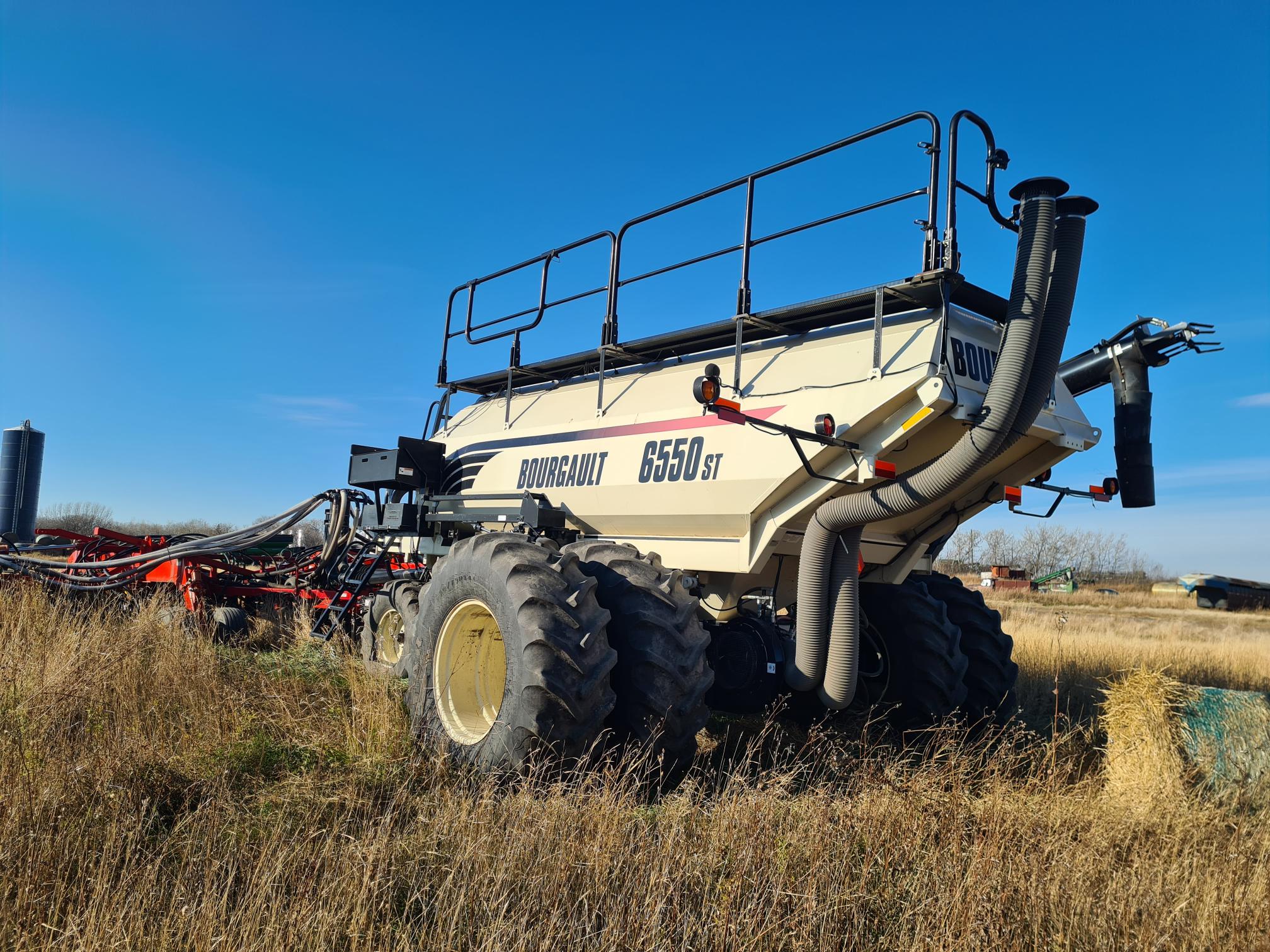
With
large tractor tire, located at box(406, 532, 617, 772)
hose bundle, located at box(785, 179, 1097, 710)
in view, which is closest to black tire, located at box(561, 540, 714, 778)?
large tractor tire, located at box(406, 532, 617, 772)

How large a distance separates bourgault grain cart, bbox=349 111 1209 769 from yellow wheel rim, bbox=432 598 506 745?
0.06ft

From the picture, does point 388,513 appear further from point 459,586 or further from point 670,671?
point 670,671

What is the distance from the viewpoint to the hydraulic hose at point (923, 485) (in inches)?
187

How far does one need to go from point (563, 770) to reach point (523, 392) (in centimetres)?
448

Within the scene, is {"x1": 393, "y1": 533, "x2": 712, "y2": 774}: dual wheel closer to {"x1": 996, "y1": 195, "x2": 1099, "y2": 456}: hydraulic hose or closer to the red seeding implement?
{"x1": 996, "y1": 195, "x2": 1099, "y2": 456}: hydraulic hose

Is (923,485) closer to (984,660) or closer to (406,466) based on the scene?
(984,660)

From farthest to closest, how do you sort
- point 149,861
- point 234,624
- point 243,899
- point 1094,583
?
point 1094,583 → point 234,624 → point 149,861 → point 243,899

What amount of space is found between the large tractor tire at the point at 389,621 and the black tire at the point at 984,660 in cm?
447

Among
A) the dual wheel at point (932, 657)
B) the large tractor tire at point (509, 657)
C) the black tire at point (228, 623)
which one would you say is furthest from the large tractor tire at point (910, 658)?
the black tire at point (228, 623)

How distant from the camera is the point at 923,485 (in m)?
5.01

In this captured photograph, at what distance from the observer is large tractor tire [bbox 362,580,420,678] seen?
25.2 feet

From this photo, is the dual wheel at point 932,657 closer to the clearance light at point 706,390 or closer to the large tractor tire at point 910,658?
the large tractor tire at point 910,658

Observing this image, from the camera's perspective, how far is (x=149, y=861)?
3230 millimetres

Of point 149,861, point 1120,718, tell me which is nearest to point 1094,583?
point 1120,718
